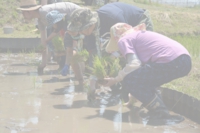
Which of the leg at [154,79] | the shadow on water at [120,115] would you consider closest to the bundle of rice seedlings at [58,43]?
the shadow on water at [120,115]

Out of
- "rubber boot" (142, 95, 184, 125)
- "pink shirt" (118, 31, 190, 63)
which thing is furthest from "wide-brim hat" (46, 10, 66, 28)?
"rubber boot" (142, 95, 184, 125)

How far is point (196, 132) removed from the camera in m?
4.88

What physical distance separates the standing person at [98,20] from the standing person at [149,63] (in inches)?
22.2

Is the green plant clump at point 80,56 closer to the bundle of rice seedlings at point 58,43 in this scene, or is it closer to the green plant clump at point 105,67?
the green plant clump at point 105,67

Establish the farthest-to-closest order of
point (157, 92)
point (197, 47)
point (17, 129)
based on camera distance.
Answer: point (197, 47) → point (157, 92) → point (17, 129)

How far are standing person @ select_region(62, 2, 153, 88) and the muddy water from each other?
0.70 metres

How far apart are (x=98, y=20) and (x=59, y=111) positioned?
3.83 ft

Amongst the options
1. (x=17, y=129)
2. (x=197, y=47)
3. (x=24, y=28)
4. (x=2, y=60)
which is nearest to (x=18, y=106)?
(x=17, y=129)

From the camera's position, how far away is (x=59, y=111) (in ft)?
18.2

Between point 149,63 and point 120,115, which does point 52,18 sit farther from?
point 149,63

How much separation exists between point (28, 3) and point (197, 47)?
3.21 metres

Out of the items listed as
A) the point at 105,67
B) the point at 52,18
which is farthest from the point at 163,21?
the point at 105,67

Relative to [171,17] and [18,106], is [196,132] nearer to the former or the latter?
[18,106]

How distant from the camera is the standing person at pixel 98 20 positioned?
5758 mm
